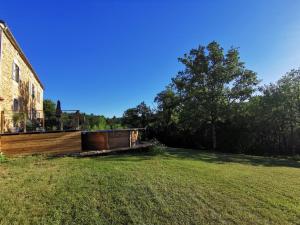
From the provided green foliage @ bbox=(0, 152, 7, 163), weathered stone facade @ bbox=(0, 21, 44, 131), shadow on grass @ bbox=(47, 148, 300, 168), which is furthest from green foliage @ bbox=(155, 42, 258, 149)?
green foliage @ bbox=(0, 152, 7, 163)

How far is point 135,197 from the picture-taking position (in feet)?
15.6

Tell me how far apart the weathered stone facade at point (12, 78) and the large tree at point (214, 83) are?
12.8 metres

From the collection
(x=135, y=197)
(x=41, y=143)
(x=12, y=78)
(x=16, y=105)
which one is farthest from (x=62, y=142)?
(x=135, y=197)

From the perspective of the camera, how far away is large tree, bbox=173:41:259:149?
18719 millimetres

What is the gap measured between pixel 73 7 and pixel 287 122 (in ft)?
65.5

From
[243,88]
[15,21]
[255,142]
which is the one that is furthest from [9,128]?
[255,142]

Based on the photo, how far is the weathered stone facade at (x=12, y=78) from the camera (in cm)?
945

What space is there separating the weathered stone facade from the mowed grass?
12.6 ft

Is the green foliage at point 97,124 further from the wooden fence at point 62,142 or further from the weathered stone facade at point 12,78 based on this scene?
the weathered stone facade at point 12,78

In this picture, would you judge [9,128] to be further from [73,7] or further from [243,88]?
[243,88]

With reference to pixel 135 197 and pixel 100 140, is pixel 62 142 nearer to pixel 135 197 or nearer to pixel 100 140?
pixel 100 140

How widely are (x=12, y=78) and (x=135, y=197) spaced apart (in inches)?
388

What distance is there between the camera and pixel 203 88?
19.4 meters

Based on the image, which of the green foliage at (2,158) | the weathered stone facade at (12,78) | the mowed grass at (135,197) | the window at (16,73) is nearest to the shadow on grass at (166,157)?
the green foliage at (2,158)
